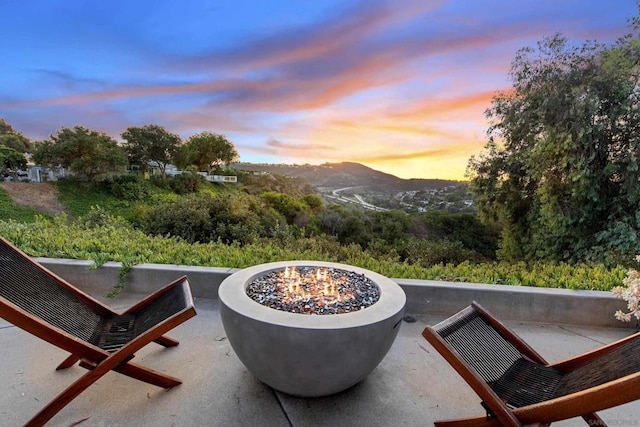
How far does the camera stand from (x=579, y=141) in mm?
7527

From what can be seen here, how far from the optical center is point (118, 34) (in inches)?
275

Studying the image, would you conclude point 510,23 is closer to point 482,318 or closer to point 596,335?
point 596,335

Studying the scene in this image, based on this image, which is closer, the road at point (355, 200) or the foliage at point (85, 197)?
the road at point (355, 200)

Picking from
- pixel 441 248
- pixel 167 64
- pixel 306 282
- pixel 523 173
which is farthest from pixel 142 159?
pixel 306 282

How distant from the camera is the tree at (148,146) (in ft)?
94.4

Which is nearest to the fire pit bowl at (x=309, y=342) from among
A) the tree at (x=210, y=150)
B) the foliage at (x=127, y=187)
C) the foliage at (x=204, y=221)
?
the foliage at (x=204, y=221)

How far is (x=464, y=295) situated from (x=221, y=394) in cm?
227

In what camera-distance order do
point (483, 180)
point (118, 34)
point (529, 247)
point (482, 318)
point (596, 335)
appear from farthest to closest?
point (483, 180)
point (529, 247)
point (118, 34)
point (596, 335)
point (482, 318)

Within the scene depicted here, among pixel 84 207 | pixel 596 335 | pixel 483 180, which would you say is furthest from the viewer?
pixel 84 207

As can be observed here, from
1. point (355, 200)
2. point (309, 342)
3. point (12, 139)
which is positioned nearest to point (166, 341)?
point (309, 342)

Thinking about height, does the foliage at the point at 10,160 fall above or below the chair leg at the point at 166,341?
above

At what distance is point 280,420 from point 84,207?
978 inches

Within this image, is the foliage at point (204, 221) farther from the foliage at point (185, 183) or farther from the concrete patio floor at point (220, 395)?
the foliage at point (185, 183)

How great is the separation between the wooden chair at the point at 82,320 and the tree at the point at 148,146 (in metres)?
29.9
